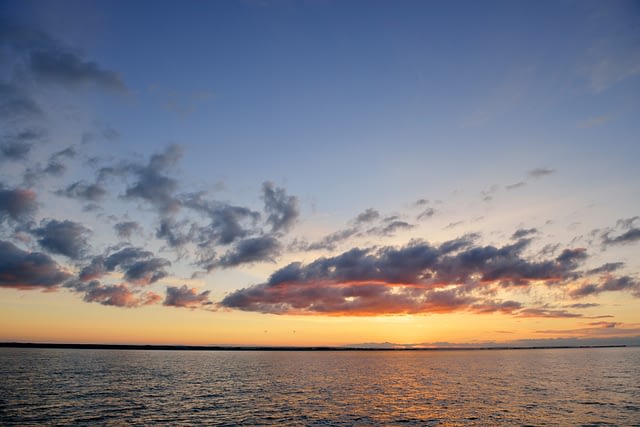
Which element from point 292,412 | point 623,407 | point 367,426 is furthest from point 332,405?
point 623,407

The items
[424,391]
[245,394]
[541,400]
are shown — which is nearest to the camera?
[541,400]

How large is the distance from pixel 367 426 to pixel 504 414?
881 inches

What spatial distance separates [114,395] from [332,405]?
41.3m

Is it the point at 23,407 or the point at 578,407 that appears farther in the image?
the point at 578,407

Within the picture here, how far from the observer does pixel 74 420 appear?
54969 mm

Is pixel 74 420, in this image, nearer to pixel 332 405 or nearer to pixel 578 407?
pixel 332 405

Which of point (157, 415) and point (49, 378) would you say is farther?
point (49, 378)

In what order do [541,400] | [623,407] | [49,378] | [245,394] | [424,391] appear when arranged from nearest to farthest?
[623,407]
[541,400]
[245,394]
[424,391]
[49,378]

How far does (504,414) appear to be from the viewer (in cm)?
6197

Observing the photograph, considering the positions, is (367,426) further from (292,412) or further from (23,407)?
(23,407)

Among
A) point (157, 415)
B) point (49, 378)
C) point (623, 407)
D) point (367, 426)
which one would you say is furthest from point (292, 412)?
point (49, 378)

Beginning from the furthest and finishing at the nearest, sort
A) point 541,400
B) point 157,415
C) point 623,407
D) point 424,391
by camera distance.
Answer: point 424,391, point 541,400, point 623,407, point 157,415

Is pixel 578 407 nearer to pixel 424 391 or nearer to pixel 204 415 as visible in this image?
pixel 424 391

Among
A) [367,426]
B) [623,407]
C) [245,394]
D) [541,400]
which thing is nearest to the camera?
[367,426]
